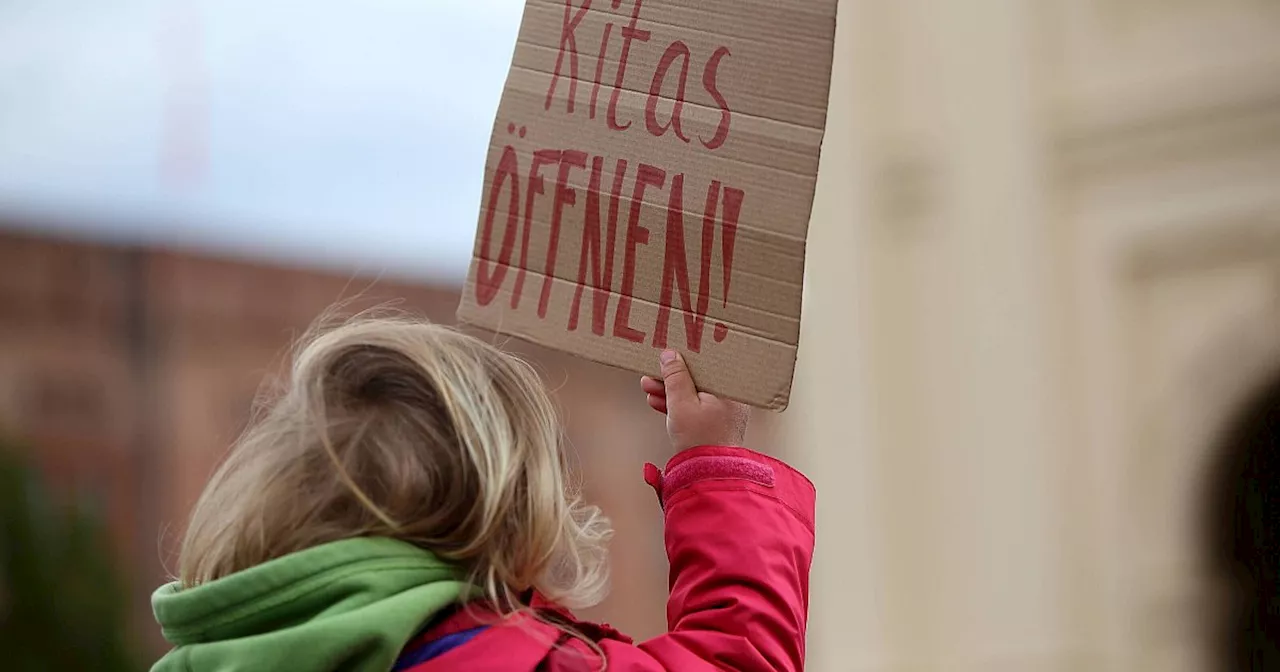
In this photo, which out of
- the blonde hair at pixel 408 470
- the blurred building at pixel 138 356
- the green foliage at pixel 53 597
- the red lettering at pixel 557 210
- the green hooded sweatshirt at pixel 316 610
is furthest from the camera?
the blurred building at pixel 138 356

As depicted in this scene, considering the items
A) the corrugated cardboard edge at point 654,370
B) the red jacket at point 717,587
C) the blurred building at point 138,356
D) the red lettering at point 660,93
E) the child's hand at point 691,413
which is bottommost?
the blurred building at point 138,356

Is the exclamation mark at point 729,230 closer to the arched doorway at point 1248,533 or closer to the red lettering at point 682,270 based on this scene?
the red lettering at point 682,270

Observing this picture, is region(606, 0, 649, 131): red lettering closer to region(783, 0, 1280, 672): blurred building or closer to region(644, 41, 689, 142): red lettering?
region(644, 41, 689, 142): red lettering

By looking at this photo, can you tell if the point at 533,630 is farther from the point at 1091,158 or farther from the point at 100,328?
the point at 100,328

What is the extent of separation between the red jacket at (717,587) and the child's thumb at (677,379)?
6 centimetres

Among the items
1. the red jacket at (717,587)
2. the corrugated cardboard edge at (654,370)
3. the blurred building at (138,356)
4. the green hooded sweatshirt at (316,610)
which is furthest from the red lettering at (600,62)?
the blurred building at (138,356)

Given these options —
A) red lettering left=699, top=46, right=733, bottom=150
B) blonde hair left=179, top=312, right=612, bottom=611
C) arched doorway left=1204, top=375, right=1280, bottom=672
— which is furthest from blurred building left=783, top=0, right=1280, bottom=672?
blonde hair left=179, top=312, right=612, bottom=611

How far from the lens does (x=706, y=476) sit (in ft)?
4.93

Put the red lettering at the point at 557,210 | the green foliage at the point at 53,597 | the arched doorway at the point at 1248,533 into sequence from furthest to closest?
the green foliage at the point at 53,597 < the arched doorway at the point at 1248,533 < the red lettering at the point at 557,210

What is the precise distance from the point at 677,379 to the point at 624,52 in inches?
13.6

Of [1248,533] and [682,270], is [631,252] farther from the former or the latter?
[1248,533]

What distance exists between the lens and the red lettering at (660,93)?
1615mm

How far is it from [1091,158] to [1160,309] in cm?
54

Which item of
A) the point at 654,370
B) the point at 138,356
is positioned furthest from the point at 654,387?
the point at 138,356
